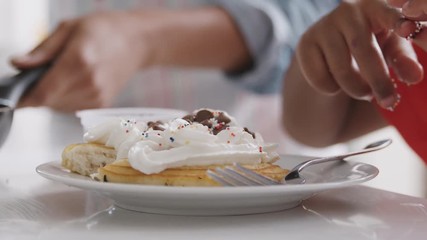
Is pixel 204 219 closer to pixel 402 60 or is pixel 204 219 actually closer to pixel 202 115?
pixel 202 115

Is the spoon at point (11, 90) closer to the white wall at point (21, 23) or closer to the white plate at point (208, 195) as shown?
the white plate at point (208, 195)

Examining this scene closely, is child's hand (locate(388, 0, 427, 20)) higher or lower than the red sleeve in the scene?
higher

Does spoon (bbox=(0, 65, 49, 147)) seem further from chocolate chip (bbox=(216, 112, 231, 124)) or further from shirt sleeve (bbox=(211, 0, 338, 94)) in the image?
shirt sleeve (bbox=(211, 0, 338, 94))

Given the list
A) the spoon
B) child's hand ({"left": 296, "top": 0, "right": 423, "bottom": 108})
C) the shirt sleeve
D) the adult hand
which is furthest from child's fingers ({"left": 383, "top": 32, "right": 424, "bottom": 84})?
the shirt sleeve

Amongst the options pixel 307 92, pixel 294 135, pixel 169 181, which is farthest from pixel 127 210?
pixel 294 135

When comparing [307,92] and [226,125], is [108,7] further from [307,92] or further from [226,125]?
[226,125]
